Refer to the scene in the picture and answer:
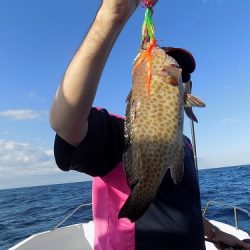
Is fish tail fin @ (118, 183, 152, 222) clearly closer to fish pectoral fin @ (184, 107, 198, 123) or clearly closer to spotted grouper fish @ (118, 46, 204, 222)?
spotted grouper fish @ (118, 46, 204, 222)

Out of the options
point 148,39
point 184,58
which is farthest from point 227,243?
point 148,39

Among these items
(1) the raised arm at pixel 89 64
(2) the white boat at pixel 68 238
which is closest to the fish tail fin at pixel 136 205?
(1) the raised arm at pixel 89 64

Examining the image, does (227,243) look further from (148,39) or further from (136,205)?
(148,39)

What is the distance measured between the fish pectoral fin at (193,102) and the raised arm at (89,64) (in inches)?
22.6

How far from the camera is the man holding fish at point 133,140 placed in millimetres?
1742

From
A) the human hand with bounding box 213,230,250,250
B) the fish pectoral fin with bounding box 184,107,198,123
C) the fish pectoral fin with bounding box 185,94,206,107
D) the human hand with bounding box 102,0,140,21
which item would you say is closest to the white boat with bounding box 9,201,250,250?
the human hand with bounding box 213,230,250,250

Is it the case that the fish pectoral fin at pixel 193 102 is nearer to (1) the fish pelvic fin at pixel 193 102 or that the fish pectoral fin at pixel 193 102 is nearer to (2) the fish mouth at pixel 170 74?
(1) the fish pelvic fin at pixel 193 102

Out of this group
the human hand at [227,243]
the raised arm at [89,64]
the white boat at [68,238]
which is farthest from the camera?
the white boat at [68,238]

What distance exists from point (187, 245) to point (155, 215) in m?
0.30

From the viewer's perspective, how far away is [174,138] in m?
1.90

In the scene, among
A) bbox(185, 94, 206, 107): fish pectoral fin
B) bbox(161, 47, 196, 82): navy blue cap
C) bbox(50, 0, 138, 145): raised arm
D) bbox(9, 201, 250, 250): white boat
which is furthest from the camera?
bbox(9, 201, 250, 250): white boat

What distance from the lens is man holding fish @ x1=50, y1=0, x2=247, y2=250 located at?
1.74 metres

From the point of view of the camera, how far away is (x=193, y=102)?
6.75 ft

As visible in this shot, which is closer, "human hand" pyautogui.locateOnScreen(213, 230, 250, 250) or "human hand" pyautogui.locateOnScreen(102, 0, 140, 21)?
"human hand" pyautogui.locateOnScreen(102, 0, 140, 21)
